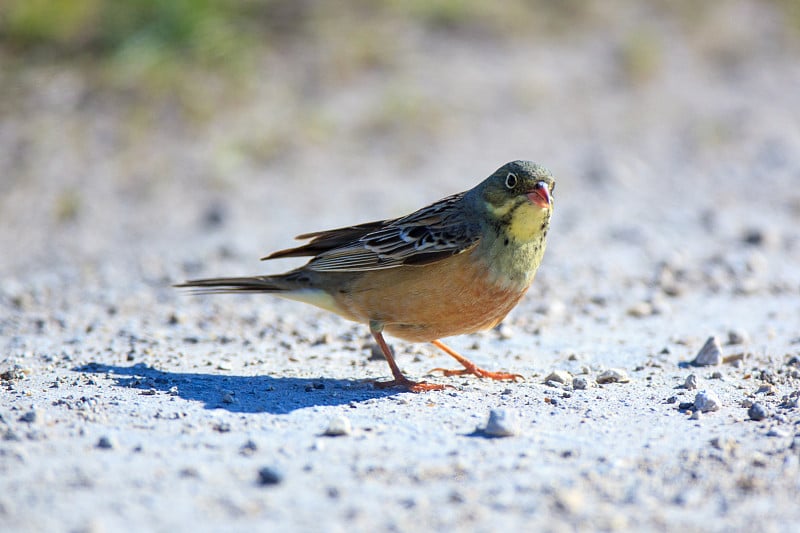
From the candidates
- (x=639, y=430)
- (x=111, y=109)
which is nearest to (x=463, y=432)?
(x=639, y=430)

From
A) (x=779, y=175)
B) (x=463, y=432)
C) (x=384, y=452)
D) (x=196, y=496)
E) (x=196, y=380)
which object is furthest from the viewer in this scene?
(x=779, y=175)

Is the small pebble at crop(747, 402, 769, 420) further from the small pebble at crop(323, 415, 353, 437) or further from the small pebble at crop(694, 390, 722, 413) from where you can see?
the small pebble at crop(323, 415, 353, 437)

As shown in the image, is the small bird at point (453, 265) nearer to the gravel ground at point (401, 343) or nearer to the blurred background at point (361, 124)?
the gravel ground at point (401, 343)

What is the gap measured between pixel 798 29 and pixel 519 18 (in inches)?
183

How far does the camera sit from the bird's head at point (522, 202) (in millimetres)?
6609

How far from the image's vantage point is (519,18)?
1458cm

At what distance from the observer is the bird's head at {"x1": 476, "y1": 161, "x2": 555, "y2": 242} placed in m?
6.61

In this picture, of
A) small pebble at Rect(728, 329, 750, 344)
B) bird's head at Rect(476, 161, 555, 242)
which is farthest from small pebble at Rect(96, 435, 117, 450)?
small pebble at Rect(728, 329, 750, 344)

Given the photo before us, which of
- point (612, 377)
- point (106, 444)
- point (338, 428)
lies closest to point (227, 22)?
point (612, 377)

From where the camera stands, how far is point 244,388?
21.0 feet

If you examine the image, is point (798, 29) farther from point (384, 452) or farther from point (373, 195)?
point (384, 452)

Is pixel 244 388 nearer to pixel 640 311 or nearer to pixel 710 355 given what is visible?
pixel 710 355

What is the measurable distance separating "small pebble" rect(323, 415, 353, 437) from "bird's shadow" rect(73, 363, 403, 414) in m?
0.55

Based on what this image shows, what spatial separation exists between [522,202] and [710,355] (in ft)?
6.16
